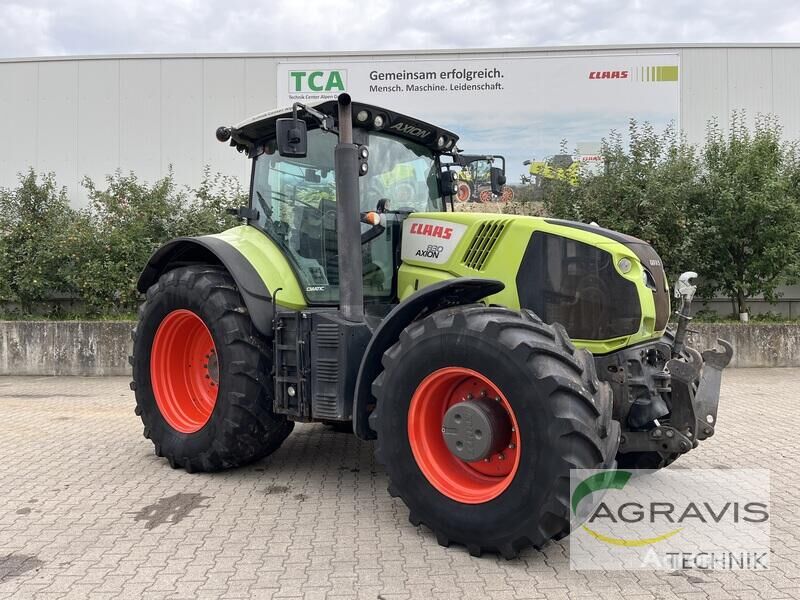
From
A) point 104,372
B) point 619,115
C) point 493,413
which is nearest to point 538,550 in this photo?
point 493,413

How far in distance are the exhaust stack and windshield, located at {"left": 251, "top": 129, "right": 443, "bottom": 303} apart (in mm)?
263

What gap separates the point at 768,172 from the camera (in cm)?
1105

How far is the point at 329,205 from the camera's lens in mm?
4730

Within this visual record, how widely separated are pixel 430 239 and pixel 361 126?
0.94 metres

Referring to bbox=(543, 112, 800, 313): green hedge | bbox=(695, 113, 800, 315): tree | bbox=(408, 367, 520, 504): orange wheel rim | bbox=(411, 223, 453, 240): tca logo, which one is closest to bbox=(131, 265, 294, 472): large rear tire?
bbox=(411, 223, 453, 240): tca logo

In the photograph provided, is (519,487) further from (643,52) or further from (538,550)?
(643,52)

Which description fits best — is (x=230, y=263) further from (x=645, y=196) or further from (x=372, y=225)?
(x=645, y=196)

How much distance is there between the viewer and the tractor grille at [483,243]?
4.11 meters

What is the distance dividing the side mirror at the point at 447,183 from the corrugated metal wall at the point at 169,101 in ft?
27.7

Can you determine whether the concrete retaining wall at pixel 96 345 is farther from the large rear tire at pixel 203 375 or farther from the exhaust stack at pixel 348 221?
the exhaust stack at pixel 348 221

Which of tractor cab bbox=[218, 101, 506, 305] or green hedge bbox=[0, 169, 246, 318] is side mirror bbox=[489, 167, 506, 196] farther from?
green hedge bbox=[0, 169, 246, 318]

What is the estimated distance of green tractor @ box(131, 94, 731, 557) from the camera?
329 centimetres

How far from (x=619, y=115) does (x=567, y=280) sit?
10387 millimetres

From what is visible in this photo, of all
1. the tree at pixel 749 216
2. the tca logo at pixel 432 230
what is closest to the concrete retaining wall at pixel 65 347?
the tca logo at pixel 432 230
